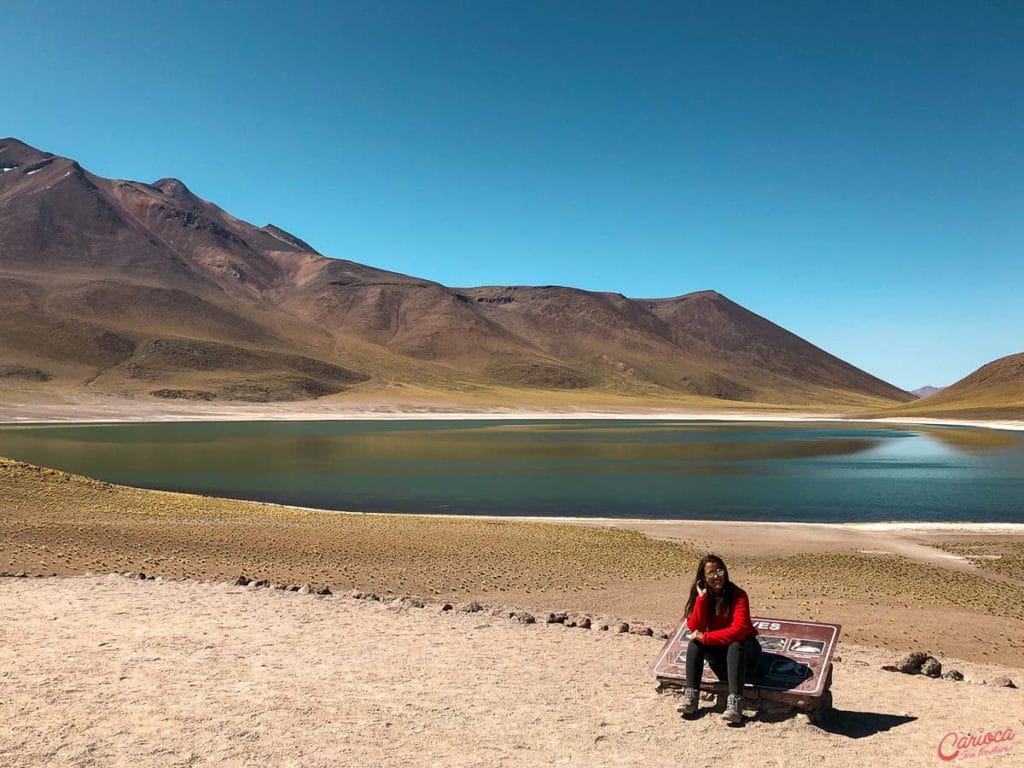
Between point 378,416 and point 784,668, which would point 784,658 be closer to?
point 784,668

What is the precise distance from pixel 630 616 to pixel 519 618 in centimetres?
262

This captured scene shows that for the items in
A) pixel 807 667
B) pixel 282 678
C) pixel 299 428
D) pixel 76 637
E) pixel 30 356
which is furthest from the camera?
pixel 30 356

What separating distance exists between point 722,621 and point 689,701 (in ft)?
3.11

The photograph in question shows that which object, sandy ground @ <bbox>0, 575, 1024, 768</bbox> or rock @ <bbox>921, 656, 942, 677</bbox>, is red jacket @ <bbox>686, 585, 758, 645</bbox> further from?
rock @ <bbox>921, 656, 942, 677</bbox>

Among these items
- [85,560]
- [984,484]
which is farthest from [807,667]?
[984,484]

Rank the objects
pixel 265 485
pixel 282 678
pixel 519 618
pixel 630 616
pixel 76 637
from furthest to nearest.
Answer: pixel 265 485, pixel 630 616, pixel 519 618, pixel 76 637, pixel 282 678

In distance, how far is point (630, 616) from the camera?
1455 centimetres

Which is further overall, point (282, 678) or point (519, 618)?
point (519, 618)

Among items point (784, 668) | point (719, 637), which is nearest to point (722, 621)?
point (719, 637)

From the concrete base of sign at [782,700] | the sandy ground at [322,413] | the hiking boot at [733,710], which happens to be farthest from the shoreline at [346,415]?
the hiking boot at [733,710]

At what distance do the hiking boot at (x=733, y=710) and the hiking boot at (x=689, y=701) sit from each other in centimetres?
31

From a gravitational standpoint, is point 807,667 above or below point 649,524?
above

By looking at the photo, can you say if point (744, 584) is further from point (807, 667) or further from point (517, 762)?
point (517, 762)

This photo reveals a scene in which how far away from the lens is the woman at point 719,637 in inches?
321
